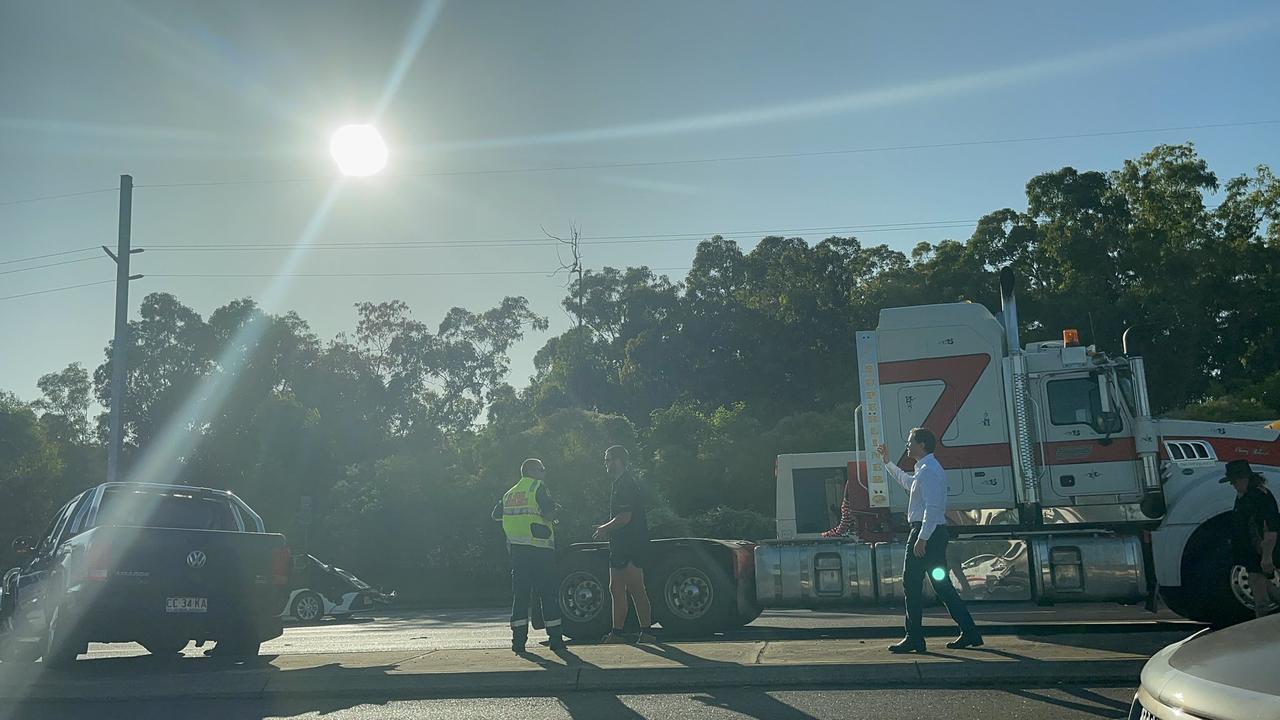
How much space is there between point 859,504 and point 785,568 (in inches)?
65.2

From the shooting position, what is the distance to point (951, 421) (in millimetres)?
11859

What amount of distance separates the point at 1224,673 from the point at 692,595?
8.22 metres

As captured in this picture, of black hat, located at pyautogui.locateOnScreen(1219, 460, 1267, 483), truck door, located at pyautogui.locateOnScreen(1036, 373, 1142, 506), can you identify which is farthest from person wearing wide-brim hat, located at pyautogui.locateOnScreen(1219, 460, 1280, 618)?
truck door, located at pyautogui.locateOnScreen(1036, 373, 1142, 506)

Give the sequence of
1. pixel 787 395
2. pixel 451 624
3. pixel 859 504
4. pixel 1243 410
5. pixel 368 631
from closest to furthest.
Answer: pixel 859 504
pixel 368 631
pixel 451 624
pixel 1243 410
pixel 787 395

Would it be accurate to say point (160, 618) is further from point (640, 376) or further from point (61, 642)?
point (640, 376)

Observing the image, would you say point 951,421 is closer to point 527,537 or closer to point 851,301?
point 527,537

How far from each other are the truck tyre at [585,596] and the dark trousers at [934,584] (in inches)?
153

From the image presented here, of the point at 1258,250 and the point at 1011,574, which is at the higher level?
the point at 1258,250

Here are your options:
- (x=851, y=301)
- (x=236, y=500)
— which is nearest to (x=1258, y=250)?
(x=851, y=301)

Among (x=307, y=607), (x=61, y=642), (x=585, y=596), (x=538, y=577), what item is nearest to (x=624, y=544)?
(x=538, y=577)

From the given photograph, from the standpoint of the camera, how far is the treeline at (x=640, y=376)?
110ft

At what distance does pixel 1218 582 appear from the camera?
406 inches

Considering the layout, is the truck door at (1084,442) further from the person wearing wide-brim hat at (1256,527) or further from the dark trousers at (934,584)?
the dark trousers at (934,584)

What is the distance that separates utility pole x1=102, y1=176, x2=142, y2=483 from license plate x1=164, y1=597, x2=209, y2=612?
46.6ft
